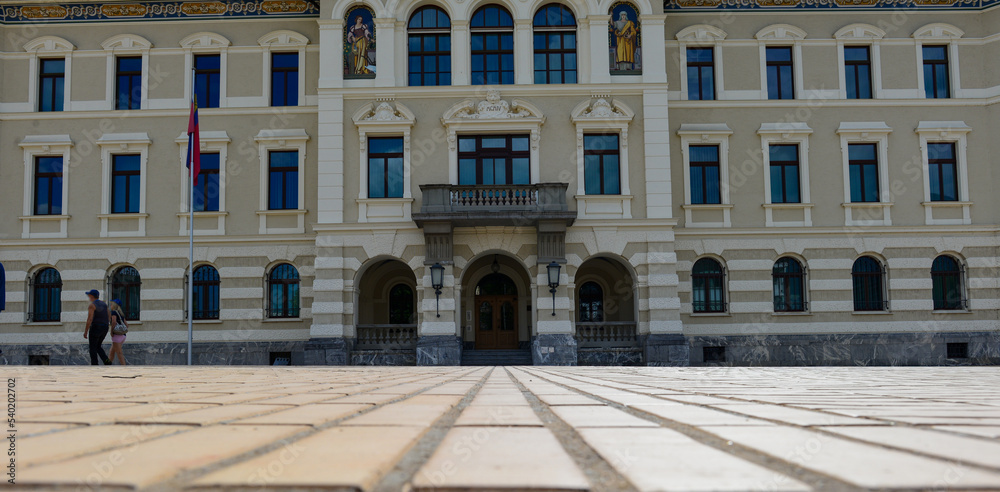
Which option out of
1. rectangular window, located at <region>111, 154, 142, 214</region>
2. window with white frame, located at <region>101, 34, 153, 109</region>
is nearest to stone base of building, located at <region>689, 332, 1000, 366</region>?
rectangular window, located at <region>111, 154, 142, 214</region>

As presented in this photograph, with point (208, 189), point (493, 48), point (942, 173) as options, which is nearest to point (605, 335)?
point (493, 48)

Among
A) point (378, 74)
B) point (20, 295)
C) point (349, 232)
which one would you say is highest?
point (378, 74)

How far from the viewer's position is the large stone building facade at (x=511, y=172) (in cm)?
2239

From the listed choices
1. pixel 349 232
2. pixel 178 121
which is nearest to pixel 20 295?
pixel 178 121

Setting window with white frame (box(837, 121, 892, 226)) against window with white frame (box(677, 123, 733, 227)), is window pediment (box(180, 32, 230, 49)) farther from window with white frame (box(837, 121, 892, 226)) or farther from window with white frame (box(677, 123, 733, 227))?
window with white frame (box(837, 121, 892, 226))

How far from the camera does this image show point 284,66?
81.6ft

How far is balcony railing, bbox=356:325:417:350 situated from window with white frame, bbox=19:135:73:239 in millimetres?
10299

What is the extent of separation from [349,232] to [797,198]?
14.0 metres

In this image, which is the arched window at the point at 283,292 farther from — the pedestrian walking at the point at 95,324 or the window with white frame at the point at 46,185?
the pedestrian walking at the point at 95,324

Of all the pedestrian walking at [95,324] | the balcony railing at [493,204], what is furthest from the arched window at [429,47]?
the pedestrian walking at [95,324]

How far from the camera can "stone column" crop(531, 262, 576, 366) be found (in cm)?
2148

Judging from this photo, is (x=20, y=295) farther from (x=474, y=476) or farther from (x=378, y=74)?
(x=474, y=476)

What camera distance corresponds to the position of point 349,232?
22.4 m

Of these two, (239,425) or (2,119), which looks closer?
(239,425)
